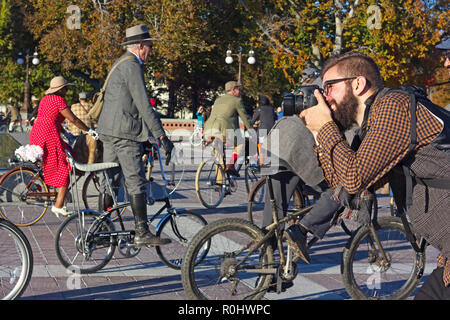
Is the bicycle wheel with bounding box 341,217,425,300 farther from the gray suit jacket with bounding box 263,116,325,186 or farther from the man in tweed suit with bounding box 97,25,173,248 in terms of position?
the man in tweed suit with bounding box 97,25,173,248

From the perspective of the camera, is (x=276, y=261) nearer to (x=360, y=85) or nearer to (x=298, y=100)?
(x=298, y=100)

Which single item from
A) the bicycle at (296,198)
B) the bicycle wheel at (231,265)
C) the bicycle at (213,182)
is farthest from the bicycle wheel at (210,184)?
the bicycle wheel at (231,265)

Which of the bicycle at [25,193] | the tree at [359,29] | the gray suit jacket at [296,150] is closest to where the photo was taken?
the gray suit jacket at [296,150]

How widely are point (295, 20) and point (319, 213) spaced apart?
23857 mm

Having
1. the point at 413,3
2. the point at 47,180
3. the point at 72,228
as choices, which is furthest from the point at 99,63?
the point at 72,228

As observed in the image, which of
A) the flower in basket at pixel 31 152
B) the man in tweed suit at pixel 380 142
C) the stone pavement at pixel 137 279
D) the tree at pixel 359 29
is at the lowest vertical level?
the stone pavement at pixel 137 279

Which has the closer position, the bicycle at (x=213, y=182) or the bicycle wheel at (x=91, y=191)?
the bicycle wheel at (x=91, y=191)

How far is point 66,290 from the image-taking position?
16.5ft

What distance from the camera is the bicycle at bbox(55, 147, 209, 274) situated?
18.4 feet

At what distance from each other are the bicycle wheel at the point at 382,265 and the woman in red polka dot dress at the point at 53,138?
14.8 ft

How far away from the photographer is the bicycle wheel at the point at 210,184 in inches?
393

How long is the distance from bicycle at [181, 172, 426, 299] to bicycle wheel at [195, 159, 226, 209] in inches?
213

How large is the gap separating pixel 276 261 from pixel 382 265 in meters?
0.84

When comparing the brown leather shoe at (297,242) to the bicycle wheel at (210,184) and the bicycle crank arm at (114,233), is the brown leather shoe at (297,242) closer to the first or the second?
the bicycle crank arm at (114,233)
